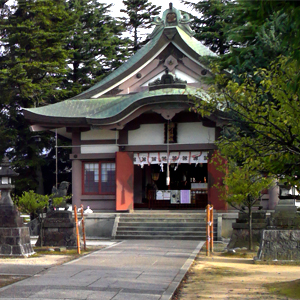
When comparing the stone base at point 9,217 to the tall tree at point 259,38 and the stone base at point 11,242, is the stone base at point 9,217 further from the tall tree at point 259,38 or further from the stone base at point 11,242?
the tall tree at point 259,38

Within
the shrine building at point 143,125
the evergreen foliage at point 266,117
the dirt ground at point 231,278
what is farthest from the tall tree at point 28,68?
the evergreen foliage at point 266,117

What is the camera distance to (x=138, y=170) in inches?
1011

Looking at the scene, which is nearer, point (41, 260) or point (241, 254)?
point (41, 260)

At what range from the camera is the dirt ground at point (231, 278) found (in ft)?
28.2

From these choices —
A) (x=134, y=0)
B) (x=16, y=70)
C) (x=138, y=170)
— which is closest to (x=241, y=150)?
(x=138, y=170)

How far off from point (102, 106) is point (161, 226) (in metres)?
6.66

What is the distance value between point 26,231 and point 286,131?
8.65 metres

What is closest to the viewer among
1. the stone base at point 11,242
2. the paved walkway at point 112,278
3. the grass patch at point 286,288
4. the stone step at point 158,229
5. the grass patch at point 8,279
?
the paved walkway at point 112,278

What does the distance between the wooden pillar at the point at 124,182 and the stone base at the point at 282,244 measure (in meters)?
10.7

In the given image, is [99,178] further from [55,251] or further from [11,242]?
[11,242]

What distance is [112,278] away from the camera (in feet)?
32.3

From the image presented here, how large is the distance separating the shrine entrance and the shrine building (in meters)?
0.05

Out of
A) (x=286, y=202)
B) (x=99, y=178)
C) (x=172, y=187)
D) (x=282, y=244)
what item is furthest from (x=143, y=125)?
(x=282, y=244)

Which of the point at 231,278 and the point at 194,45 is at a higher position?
the point at 194,45
